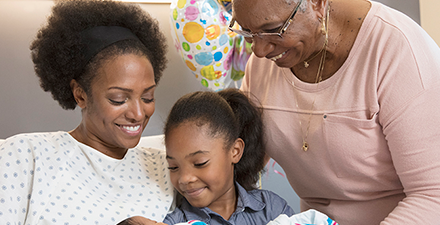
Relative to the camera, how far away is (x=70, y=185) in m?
1.15

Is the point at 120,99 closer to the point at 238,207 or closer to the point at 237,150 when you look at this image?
the point at 237,150

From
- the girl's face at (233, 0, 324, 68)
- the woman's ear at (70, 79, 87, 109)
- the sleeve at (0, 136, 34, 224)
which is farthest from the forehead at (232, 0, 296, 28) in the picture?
the sleeve at (0, 136, 34, 224)

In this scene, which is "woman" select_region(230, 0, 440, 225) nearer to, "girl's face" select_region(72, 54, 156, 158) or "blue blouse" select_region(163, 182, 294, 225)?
"blue blouse" select_region(163, 182, 294, 225)

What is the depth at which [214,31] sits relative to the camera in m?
2.01

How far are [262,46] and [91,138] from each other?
0.65m

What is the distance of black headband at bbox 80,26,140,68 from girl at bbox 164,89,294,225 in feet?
1.02

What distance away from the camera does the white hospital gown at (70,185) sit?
41.8 inches

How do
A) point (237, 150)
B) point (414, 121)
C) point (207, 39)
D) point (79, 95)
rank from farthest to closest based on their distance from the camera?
point (207, 39) < point (237, 150) < point (79, 95) < point (414, 121)

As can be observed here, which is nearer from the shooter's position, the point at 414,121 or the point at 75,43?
the point at 414,121

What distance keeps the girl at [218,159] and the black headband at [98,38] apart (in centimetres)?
31

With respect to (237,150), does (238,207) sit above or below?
below

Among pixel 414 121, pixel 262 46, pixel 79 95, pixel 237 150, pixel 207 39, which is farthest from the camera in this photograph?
pixel 207 39

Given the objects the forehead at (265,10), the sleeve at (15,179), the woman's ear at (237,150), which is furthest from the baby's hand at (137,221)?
the forehead at (265,10)

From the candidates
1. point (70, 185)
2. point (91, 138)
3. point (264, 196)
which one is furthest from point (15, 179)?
point (264, 196)
